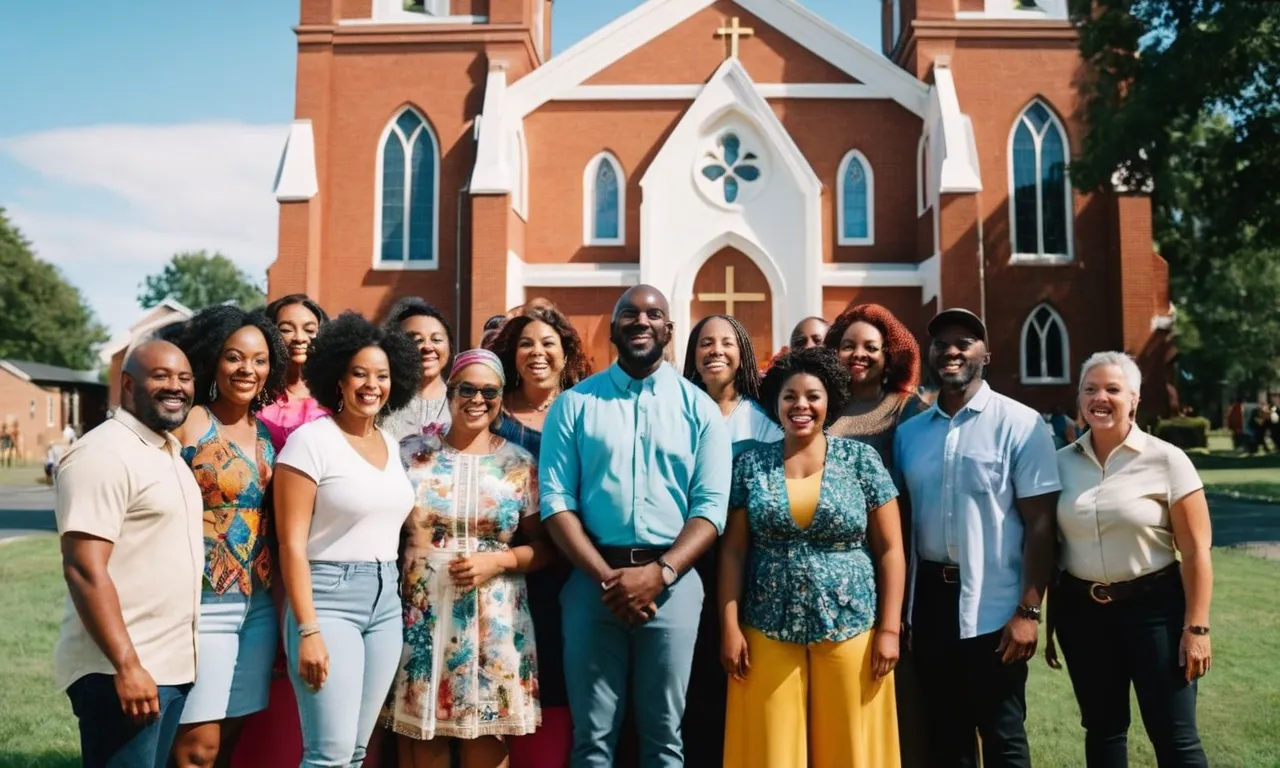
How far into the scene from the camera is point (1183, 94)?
1658 centimetres

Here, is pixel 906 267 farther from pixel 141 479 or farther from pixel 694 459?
pixel 141 479

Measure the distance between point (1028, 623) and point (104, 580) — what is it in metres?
3.36

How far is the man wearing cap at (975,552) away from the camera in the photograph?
13.3 ft

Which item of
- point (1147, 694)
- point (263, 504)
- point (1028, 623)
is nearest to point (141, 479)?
point (263, 504)

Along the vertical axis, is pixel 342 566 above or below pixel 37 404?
below

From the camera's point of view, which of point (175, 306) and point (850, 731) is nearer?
point (850, 731)

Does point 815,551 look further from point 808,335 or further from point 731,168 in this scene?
point 731,168

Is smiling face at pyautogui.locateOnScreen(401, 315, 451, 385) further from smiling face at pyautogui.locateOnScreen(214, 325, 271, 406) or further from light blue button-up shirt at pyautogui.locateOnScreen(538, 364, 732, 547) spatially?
light blue button-up shirt at pyautogui.locateOnScreen(538, 364, 732, 547)

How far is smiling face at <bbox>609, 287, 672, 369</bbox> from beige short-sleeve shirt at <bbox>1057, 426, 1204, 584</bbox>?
5.95 ft

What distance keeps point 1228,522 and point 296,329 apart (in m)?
13.9

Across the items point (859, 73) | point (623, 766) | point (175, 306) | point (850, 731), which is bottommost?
point (623, 766)

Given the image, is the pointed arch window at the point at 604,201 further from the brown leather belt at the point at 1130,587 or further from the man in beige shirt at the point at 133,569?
the man in beige shirt at the point at 133,569

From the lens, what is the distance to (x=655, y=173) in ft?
65.8

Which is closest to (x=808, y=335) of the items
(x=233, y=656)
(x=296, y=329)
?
(x=296, y=329)
